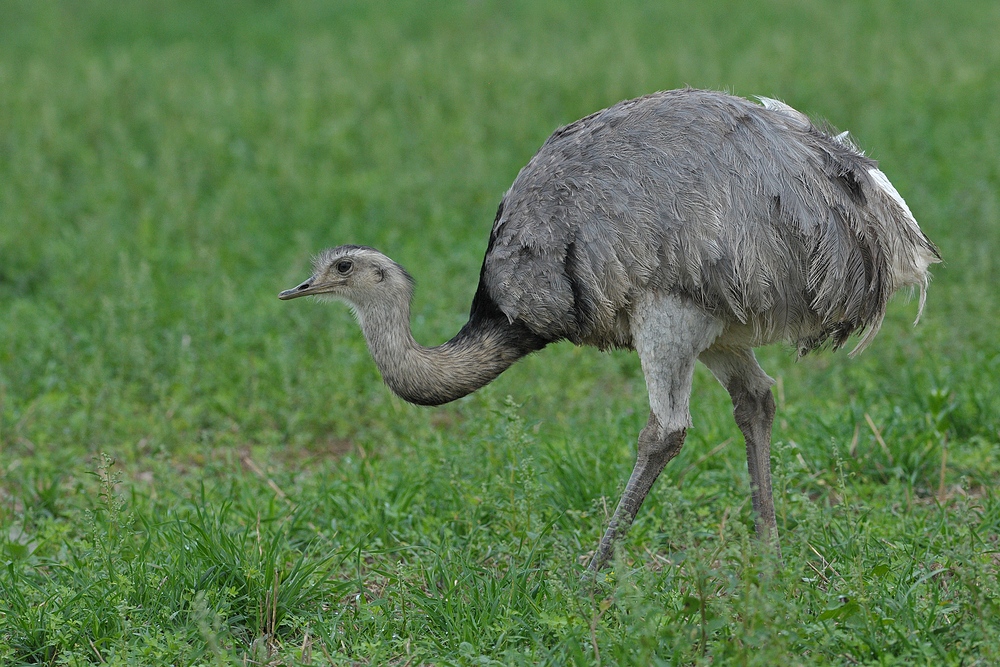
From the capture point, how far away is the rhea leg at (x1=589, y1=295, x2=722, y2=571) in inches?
167

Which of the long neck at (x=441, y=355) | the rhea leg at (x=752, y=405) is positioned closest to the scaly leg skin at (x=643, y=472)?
the rhea leg at (x=752, y=405)

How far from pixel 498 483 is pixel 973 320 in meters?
3.33

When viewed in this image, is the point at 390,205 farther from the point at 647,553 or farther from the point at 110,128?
the point at 647,553

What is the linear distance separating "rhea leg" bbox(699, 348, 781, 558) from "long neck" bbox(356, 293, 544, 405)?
784 millimetres

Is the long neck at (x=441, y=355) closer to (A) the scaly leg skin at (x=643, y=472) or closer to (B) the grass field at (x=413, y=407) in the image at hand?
(B) the grass field at (x=413, y=407)

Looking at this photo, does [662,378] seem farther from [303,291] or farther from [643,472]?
[303,291]

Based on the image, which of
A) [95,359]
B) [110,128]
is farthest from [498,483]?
[110,128]

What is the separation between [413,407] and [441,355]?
1.67 meters

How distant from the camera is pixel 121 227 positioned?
8.77 meters

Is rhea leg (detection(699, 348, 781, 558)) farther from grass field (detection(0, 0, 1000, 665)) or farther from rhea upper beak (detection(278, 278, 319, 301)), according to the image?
rhea upper beak (detection(278, 278, 319, 301))

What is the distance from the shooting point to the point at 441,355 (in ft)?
15.2

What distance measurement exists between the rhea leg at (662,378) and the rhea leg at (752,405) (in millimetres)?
458

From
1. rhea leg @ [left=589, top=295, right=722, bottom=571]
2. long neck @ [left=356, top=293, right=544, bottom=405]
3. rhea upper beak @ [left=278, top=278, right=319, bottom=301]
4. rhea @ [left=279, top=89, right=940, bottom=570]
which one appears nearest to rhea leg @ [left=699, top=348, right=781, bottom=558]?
rhea @ [left=279, top=89, right=940, bottom=570]

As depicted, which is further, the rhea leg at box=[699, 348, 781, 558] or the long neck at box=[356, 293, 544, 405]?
the rhea leg at box=[699, 348, 781, 558]
